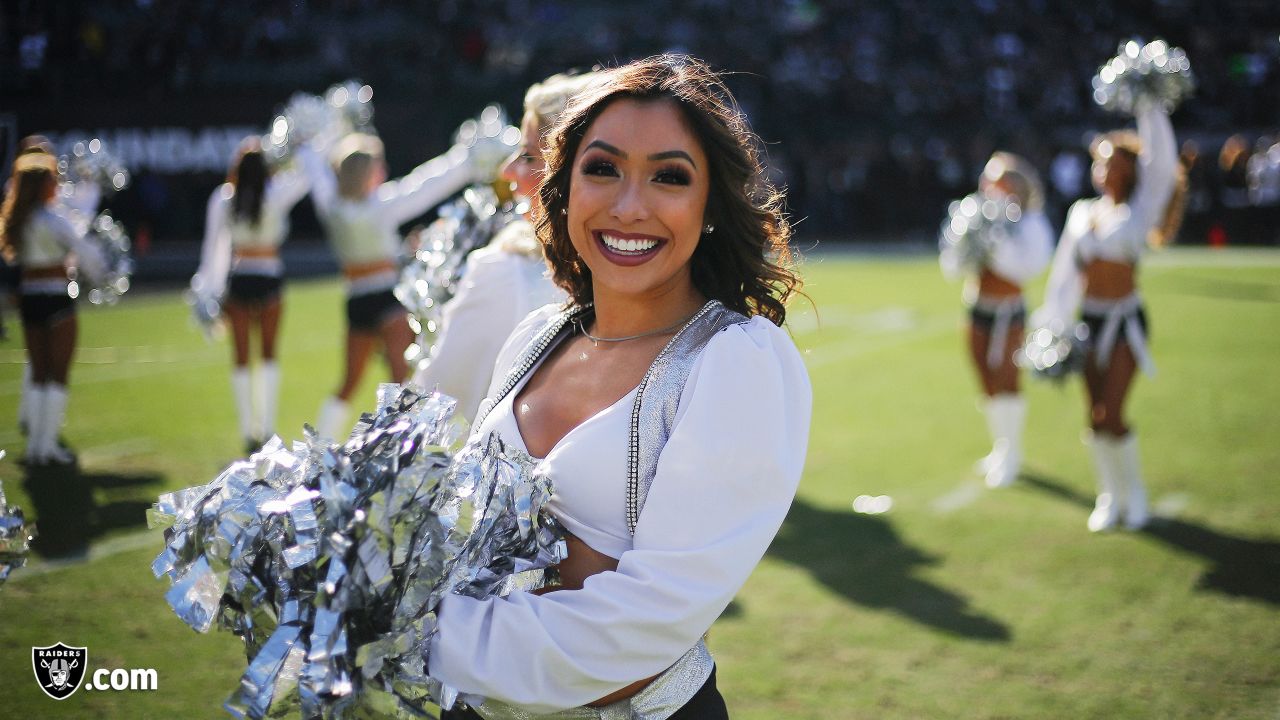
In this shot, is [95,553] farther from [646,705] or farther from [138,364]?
[138,364]

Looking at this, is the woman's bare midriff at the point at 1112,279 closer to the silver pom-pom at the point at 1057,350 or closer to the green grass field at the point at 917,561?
the silver pom-pom at the point at 1057,350

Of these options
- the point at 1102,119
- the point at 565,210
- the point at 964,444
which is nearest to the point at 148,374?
the point at 964,444

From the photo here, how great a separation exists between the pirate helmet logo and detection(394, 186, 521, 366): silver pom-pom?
1.70 meters

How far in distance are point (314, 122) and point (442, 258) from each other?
522cm

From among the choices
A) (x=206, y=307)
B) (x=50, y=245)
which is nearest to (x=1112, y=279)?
(x=206, y=307)

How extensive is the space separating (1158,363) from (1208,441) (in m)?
2.96

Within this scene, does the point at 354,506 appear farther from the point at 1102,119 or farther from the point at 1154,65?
the point at 1102,119

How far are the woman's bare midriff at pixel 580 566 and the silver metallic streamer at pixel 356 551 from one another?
0.10 feet

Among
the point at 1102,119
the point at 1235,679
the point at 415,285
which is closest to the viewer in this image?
the point at 415,285

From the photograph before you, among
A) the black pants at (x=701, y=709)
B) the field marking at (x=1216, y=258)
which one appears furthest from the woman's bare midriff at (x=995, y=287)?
the field marking at (x=1216, y=258)

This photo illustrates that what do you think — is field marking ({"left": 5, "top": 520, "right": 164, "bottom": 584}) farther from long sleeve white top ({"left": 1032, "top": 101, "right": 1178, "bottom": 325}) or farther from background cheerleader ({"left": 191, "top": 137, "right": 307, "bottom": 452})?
long sleeve white top ({"left": 1032, "top": 101, "right": 1178, "bottom": 325})

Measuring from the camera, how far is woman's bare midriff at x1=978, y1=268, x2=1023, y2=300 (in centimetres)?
717

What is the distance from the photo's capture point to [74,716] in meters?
3.50

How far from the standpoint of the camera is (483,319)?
8.77ft
